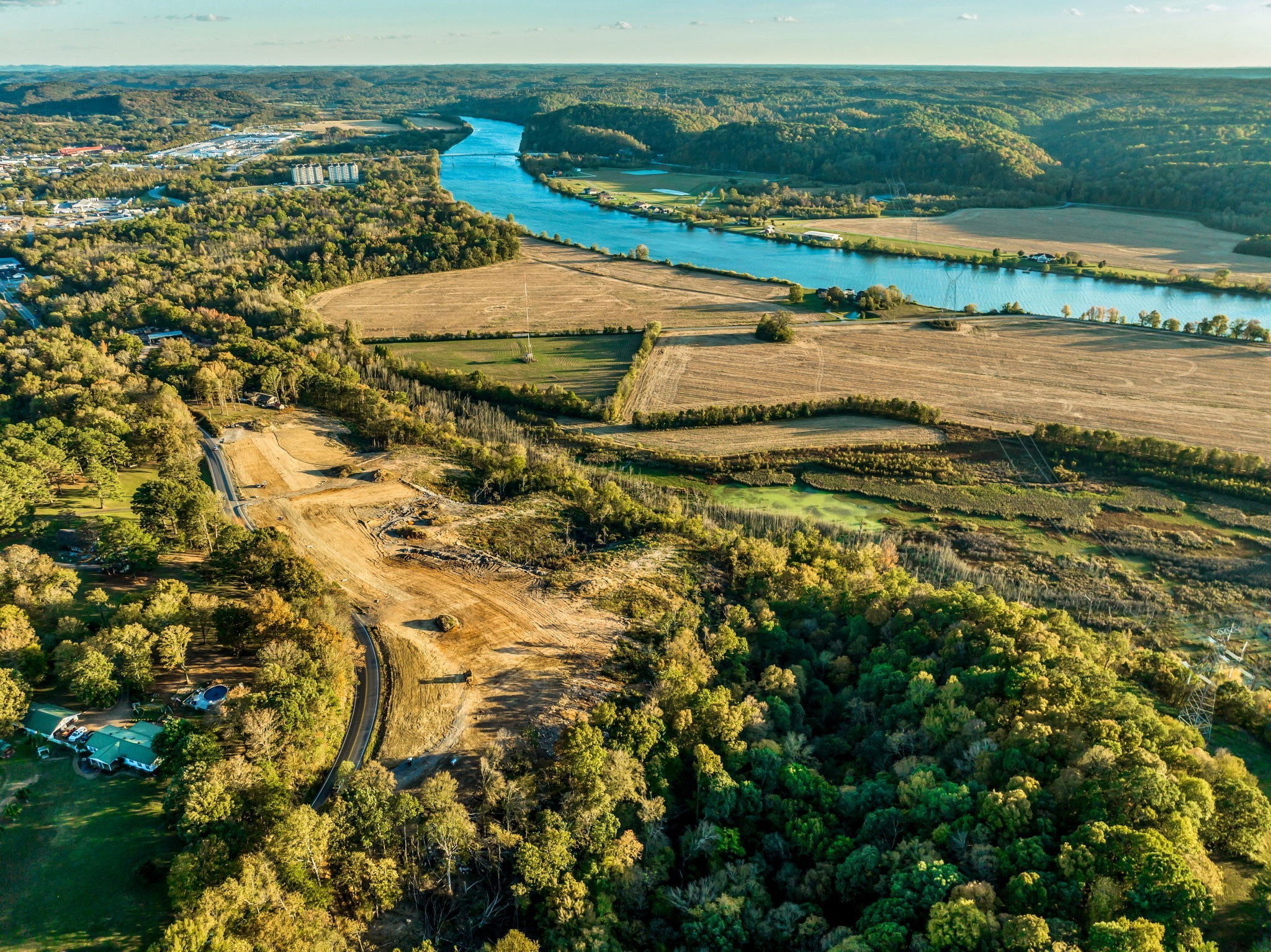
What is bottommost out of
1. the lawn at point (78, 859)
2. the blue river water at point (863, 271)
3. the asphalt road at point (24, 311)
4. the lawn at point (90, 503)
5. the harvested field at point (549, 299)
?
the lawn at point (78, 859)

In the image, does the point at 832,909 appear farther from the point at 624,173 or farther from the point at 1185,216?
the point at 624,173

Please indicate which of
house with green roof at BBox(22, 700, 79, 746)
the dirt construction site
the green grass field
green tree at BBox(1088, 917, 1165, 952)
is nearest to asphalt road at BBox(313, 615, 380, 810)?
the dirt construction site

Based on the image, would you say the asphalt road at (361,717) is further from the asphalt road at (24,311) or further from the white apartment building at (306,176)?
the white apartment building at (306,176)

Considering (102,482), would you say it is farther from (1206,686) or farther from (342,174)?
(342,174)

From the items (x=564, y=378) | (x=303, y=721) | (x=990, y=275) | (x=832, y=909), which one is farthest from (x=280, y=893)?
(x=990, y=275)

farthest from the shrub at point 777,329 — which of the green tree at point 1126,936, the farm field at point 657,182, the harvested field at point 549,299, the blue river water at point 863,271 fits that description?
the farm field at point 657,182

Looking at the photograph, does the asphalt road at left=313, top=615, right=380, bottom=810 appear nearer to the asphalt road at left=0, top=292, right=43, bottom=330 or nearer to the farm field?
the asphalt road at left=0, top=292, right=43, bottom=330
